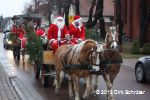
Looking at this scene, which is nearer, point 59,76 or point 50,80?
point 59,76

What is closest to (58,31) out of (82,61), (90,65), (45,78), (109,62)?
(45,78)

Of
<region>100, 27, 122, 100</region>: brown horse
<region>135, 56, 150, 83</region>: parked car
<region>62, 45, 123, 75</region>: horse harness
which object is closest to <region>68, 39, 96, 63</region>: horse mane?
<region>62, 45, 123, 75</region>: horse harness

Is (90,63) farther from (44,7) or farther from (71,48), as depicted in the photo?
(44,7)

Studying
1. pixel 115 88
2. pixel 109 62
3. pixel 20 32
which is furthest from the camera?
pixel 20 32

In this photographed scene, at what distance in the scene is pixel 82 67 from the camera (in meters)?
10.7

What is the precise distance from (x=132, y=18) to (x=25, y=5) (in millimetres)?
70063

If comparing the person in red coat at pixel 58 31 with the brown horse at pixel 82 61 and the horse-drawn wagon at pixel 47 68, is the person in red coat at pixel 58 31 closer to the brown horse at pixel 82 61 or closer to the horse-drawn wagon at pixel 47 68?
the horse-drawn wagon at pixel 47 68

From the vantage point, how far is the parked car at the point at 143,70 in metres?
14.9

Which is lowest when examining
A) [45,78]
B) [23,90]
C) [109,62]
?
[23,90]

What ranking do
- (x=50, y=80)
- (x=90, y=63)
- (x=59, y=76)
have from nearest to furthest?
(x=90, y=63)
(x=59, y=76)
(x=50, y=80)

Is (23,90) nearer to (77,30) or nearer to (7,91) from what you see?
(7,91)

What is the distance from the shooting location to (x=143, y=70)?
1526cm

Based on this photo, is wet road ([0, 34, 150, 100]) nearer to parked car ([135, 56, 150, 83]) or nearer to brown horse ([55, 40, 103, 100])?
parked car ([135, 56, 150, 83])

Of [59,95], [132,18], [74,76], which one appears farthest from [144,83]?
[132,18]
